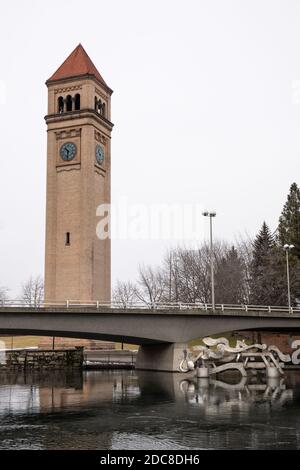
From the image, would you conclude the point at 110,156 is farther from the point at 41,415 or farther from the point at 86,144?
the point at 41,415

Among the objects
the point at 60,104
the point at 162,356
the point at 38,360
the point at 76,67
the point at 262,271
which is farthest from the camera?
the point at 262,271

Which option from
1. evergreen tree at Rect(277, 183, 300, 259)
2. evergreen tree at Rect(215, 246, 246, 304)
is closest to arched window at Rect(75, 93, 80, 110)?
evergreen tree at Rect(215, 246, 246, 304)

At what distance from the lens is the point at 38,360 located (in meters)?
50.7

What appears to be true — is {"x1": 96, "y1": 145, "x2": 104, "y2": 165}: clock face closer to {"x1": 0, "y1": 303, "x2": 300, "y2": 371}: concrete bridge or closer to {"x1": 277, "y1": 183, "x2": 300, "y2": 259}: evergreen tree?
{"x1": 0, "y1": 303, "x2": 300, "y2": 371}: concrete bridge

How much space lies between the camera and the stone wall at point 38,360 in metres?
50.5

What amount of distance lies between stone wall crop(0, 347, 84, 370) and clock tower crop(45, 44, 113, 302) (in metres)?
8.69

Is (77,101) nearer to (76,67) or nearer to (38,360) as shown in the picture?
(76,67)

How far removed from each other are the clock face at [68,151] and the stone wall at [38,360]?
22528mm

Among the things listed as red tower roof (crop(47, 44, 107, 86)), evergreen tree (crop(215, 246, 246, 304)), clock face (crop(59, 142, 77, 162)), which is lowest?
evergreen tree (crop(215, 246, 246, 304))

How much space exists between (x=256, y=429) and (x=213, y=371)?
891 inches

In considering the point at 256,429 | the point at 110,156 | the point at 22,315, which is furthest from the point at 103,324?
the point at 110,156

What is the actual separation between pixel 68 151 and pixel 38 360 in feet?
79.3

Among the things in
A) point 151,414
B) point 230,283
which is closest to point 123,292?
point 230,283

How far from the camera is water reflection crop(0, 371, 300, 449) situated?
17.3 m
